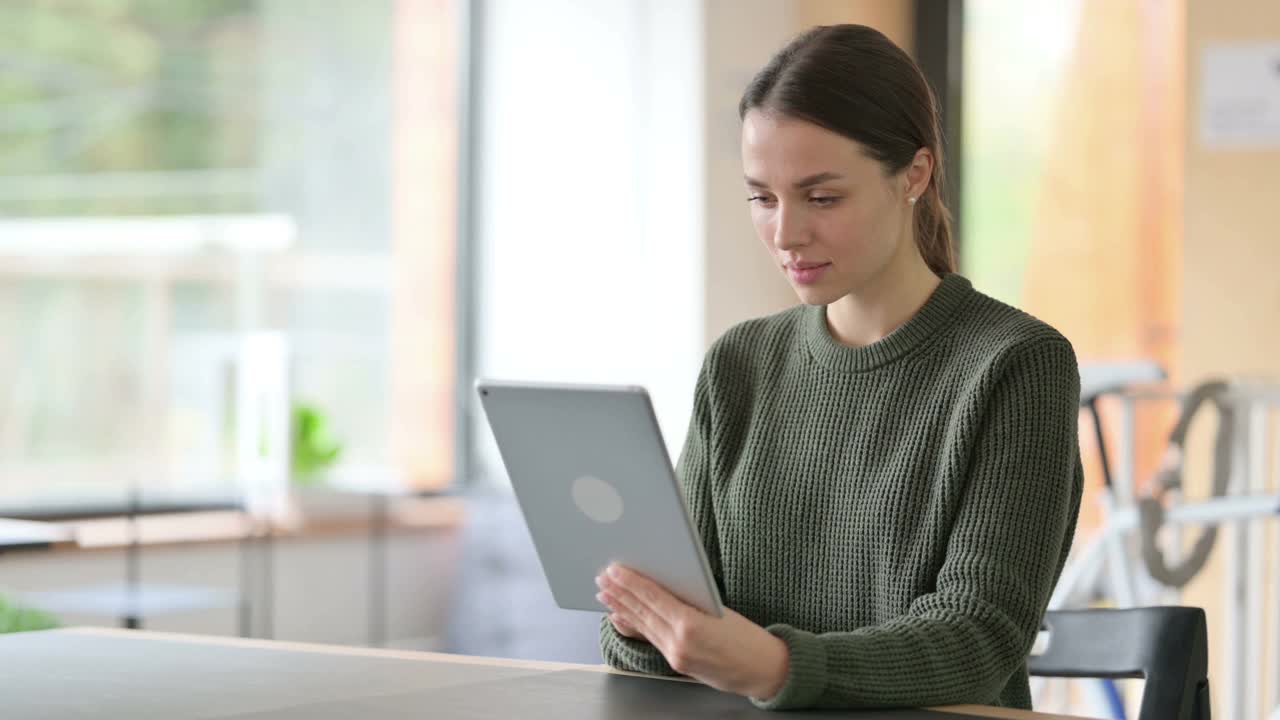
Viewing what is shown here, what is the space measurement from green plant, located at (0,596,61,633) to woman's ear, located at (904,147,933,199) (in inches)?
67.1

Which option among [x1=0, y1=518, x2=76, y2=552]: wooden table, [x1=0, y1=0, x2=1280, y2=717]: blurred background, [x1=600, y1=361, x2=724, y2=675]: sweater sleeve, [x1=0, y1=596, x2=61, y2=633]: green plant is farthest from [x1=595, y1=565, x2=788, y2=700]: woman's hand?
[x1=0, y1=0, x2=1280, y2=717]: blurred background

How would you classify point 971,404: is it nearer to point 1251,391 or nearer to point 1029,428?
point 1029,428

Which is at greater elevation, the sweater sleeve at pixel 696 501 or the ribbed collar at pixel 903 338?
the ribbed collar at pixel 903 338

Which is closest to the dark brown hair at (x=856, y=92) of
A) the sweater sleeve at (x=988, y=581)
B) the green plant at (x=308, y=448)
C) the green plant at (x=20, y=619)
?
the sweater sleeve at (x=988, y=581)

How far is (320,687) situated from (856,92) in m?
0.68

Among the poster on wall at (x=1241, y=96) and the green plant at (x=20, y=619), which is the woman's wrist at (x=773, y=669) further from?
the poster on wall at (x=1241, y=96)

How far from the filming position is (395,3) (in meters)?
4.52

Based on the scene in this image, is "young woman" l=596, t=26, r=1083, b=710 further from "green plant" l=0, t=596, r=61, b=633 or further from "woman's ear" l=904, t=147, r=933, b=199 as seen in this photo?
"green plant" l=0, t=596, r=61, b=633

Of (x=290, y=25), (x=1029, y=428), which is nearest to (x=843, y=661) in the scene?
(x=1029, y=428)

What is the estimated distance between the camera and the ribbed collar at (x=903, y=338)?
1.54 metres

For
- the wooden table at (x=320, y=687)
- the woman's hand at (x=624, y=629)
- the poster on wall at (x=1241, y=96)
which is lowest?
the wooden table at (x=320, y=687)

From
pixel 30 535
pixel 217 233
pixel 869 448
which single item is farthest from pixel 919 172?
pixel 217 233

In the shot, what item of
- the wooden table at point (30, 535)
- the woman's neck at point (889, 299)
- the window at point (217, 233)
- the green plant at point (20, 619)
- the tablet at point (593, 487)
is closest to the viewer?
the tablet at point (593, 487)

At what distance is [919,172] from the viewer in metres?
1.53
